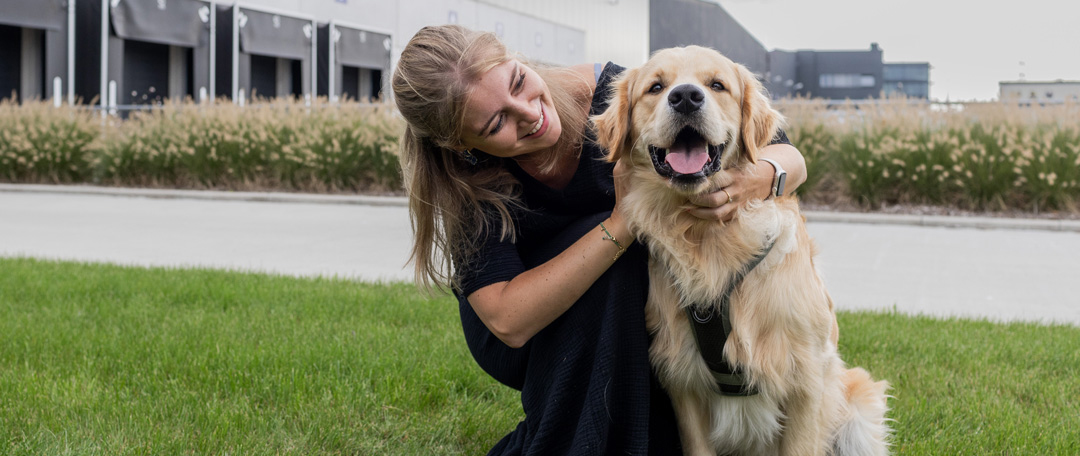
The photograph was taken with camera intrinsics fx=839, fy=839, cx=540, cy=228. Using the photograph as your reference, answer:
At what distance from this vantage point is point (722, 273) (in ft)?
6.88

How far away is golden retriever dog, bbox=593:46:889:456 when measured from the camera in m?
2.05

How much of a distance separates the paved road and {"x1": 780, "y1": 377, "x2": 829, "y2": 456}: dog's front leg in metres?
2.59

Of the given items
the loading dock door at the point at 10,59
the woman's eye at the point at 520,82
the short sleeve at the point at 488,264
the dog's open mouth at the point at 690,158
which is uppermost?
the loading dock door at the point at 10,59

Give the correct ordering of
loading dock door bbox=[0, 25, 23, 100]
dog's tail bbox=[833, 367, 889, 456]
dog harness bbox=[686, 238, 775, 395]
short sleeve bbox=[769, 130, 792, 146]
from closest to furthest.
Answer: dog harness bbox=[686, 238, 775, 395]
dog's tail bbox=[833, 367, 889, 456]
short sleeve bbox=[769, 130, 792, 146]
loading dock door bbox=[0, 25, 23, 100]

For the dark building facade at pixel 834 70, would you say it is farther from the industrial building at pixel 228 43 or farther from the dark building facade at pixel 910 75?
the industrial building at pixel 228 43

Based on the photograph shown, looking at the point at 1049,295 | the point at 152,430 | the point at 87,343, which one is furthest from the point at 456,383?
the point at 1049,295

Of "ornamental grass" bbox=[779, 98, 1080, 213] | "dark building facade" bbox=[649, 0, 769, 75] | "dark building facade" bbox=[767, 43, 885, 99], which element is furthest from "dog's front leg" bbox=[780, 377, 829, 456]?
"dark building facade" bbox=[767, 43, 885, 99]

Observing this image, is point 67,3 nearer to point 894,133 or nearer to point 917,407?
point 894,133

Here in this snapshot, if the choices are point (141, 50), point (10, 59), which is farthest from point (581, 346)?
point (141, 50)

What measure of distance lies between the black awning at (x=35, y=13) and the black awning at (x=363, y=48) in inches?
256

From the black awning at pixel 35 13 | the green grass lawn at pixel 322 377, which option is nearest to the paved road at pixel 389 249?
the green grass lawn at pixel 322 377

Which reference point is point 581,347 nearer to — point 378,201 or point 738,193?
point 738,193

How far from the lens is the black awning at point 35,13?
46.0 ft

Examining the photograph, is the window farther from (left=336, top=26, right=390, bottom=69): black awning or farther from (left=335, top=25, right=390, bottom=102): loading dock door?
(left=336, top=26, right=390, bottom=69): black awning
